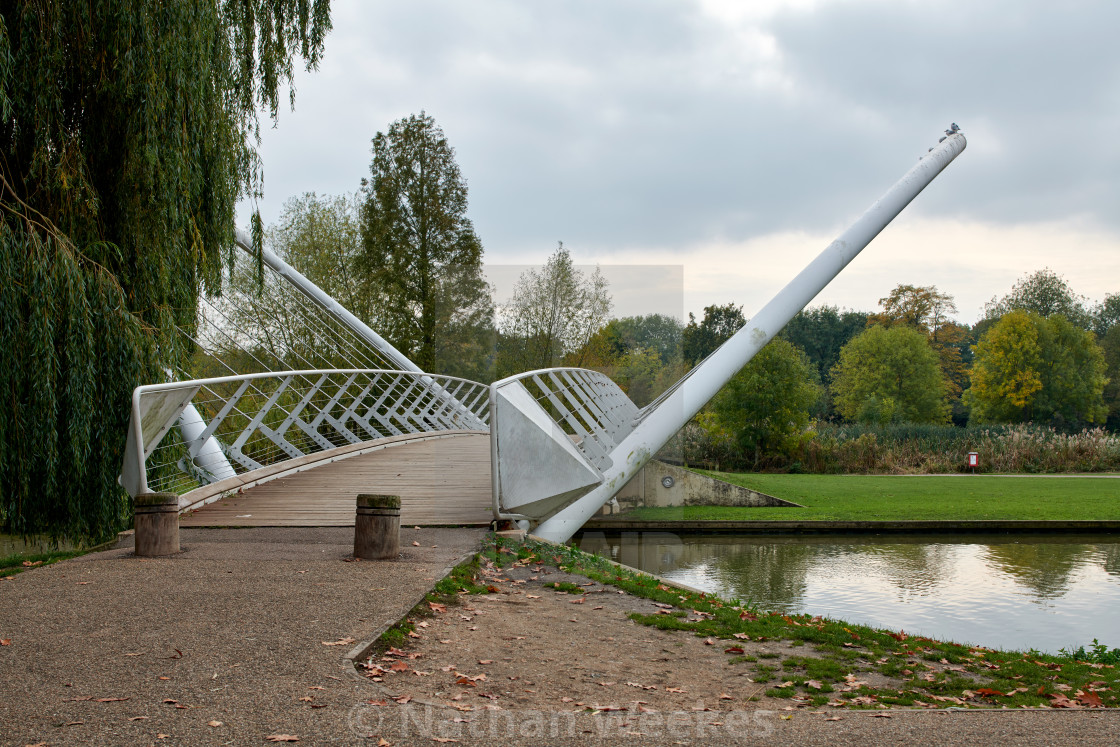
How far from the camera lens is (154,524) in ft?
20.3

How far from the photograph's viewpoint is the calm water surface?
840 centimetres

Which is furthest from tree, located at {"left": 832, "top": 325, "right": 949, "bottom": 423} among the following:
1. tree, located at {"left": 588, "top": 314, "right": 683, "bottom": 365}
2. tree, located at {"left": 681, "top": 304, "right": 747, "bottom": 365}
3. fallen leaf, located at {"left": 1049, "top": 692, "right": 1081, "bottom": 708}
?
fallen leaf, located at {"left": 1049, "top": 692, "right": 1081, "bottom": 708}

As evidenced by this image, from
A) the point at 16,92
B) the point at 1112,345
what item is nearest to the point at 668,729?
the point at 16,92

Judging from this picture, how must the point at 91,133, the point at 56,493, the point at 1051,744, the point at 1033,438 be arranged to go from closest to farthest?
1. the point at 1051,744
2. the point at 56,493
3. the point at 91,133
4. the point at 1033,438

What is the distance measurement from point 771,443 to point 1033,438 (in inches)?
293

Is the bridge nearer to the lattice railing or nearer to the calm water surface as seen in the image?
the lattice railing

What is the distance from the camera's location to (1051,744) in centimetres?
305

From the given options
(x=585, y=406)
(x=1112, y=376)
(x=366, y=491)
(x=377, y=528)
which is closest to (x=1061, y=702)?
(x=377, y=528)

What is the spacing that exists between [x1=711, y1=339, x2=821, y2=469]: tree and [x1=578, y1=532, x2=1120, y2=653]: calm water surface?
12.4 metres

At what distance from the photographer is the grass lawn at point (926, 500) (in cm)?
1495

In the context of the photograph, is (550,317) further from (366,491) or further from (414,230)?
(366,491)

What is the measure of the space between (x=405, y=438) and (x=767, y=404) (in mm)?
14464

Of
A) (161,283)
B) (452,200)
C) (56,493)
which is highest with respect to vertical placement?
(452,200)

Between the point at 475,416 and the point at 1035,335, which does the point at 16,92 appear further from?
the point at 1035,335
